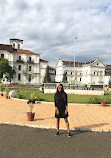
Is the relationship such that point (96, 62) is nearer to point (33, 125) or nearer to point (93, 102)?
point (93, 102)

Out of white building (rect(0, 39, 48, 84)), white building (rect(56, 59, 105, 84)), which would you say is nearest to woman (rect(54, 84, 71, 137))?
white building (rect(0, 39, 48, 84))

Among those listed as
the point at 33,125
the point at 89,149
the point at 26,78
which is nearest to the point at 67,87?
the point at 33,125

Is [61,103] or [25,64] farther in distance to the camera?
[25,64]

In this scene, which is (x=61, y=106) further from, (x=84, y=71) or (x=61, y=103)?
(x=84, y=71)

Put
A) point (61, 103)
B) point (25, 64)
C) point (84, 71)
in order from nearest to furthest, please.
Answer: point (61, 103) < point (25, 64) < point (84, 71)

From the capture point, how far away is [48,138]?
532 centimetres

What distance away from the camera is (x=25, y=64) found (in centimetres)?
6238

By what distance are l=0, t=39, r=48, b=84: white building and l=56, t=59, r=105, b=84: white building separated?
15.0m

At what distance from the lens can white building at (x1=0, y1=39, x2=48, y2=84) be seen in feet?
192

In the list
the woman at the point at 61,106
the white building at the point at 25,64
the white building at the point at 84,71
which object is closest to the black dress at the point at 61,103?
the woman at the point at 61,106

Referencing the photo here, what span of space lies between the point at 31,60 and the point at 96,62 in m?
37.0

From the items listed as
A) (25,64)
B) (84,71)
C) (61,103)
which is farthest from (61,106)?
(84,71)

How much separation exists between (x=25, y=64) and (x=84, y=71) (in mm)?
34878

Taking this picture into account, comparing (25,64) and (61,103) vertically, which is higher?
(25,64)
